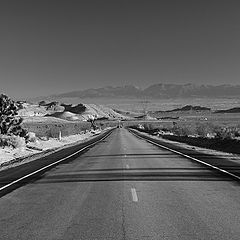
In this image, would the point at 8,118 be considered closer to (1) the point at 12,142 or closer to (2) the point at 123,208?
(1) the point at 12,142

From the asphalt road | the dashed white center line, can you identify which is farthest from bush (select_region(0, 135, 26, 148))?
the dashed white center line

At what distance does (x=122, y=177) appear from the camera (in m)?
17.5

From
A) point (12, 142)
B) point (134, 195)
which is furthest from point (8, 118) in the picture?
point (134, 195)

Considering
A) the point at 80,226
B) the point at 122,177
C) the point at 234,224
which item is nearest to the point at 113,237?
the point at 80,226

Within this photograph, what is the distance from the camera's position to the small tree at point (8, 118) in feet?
144

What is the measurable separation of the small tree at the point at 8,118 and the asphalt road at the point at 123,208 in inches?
→ 1087

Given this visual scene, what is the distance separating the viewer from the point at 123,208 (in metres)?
10.7

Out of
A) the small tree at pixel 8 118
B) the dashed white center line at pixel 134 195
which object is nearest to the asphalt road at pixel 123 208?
the dashed white center line at pixel 134 195

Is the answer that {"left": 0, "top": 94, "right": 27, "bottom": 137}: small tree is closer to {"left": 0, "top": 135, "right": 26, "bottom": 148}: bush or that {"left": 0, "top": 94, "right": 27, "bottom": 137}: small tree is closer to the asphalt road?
{"left": 0, "top": 135, "right": 26, "bottom": 148}: bush

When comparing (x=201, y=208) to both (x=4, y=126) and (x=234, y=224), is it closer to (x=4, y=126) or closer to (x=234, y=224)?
(x=234, y=224)

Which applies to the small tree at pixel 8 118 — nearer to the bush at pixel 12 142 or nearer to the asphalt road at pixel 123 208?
the bush at pixel 12 142

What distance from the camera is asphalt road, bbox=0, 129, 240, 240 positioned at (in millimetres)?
8203

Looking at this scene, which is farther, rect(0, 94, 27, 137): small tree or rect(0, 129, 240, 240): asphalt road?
rect(0, 94, 27, 137): small tree

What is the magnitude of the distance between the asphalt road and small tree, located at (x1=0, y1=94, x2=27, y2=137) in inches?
1087
